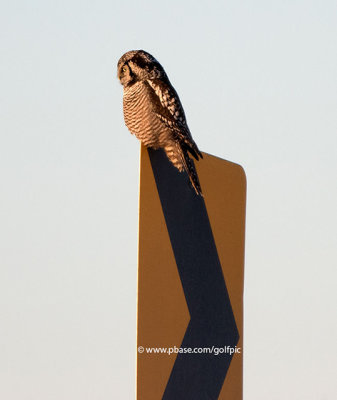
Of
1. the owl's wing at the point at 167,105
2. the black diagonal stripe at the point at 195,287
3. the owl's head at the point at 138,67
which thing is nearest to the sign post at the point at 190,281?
the black diagonal stripe at the point at 195,287

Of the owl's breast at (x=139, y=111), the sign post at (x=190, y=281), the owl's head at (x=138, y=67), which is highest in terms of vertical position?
the owl's head at (x=138, y=67)

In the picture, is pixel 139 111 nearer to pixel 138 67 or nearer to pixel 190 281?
pixel 138 67

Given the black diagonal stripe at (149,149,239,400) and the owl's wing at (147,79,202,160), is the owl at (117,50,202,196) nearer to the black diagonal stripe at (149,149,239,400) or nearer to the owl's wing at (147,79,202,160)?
the owl's wing at (147,79,202,160)

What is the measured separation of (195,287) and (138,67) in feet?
9.44

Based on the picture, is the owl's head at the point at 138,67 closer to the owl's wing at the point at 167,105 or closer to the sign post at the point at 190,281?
the owl's wing at the point at 167,105

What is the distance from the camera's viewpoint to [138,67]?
507 cm

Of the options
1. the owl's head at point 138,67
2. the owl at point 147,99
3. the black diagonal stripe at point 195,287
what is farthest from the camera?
the owl's head at point 138,67

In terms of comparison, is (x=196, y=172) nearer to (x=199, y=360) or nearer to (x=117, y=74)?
(x=199, y=360)

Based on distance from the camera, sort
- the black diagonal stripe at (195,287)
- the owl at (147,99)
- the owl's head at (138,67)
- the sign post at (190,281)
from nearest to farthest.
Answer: the sign post at (190,281)
the black diagonal stripe at (195,287)
the owl at (147,99)
the owl's head at (138,67)

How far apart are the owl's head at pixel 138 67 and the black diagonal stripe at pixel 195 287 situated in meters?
2.48

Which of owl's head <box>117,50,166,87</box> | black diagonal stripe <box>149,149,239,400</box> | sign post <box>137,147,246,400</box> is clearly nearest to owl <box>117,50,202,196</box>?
owl's head <box>117,50,166,87</box>

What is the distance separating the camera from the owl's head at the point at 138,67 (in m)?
5.08

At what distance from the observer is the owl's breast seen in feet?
16.0

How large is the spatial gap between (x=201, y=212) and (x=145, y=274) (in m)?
0.54
